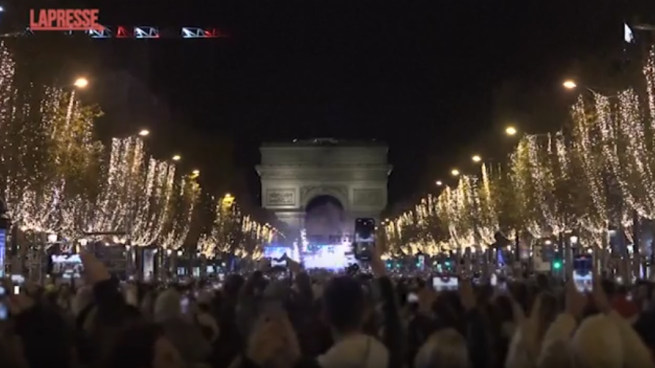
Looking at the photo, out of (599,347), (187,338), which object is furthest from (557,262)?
(599,347)

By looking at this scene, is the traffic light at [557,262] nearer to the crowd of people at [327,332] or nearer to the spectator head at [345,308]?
the crowd of people at [327,332]

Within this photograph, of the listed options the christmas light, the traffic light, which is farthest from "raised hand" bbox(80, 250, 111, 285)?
the christmas light

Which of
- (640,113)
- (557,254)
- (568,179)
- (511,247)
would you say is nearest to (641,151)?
(640,113)

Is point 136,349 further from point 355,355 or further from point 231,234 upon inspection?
point 231,234

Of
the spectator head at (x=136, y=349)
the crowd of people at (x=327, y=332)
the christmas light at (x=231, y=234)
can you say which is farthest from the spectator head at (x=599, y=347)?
the christmas light at (x=231, y=234)

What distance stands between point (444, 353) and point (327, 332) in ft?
13.3

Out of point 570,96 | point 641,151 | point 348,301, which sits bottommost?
point 348,301

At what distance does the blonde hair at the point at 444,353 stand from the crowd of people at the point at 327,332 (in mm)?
11

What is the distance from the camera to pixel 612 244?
70.6 meters

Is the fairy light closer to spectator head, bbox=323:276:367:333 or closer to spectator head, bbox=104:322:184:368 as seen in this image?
spectator head, bbox=323:276:367:333

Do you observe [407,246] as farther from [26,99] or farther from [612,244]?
[26,99]

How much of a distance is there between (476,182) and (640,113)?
56585mm

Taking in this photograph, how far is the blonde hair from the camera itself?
10.1 m

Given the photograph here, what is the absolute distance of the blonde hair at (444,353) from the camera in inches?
400
